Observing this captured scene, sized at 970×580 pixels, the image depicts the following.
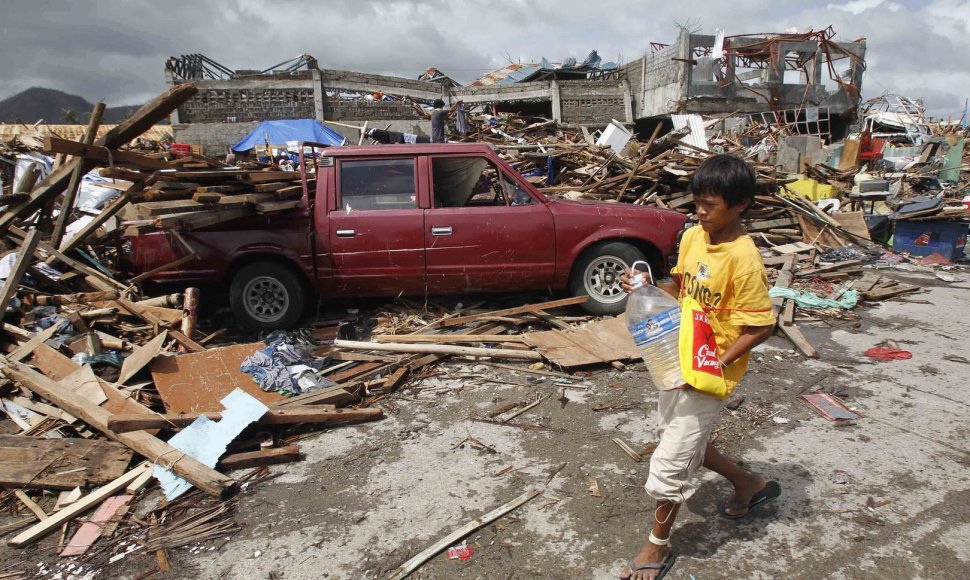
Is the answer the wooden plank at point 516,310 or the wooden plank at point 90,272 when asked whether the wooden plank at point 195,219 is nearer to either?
the wooden plank at point 90,272

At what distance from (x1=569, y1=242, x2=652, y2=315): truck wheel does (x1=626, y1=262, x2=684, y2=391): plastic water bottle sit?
352 cm

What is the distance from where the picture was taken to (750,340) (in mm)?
2240

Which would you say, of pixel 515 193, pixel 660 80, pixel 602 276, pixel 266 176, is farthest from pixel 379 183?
pixel 660 80

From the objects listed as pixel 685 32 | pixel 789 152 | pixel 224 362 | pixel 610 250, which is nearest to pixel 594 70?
pixel 685 32

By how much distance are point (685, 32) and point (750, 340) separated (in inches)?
847

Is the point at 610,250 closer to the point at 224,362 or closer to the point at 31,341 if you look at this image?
the point at 224,362

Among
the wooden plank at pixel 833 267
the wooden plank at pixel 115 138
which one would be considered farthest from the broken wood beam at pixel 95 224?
the wooden plank at pixel 833 267

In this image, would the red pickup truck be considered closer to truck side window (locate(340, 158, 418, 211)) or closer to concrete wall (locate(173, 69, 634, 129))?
truck side window (locate(340, 158, 418, 211))

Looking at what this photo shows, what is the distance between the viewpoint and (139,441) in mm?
3447

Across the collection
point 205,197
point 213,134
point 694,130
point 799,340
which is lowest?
point 799,340

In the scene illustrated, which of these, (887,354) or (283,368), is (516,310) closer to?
(283,368)

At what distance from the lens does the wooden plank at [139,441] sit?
3215 mm

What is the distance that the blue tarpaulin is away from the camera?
49.2ft

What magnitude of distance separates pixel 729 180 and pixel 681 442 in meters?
1.10
